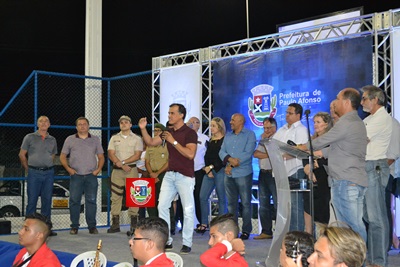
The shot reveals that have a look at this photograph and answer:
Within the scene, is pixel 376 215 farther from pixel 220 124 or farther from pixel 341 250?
pixel 220 124

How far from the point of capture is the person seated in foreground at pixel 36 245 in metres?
5.12

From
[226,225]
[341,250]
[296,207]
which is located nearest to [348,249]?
[341,250]

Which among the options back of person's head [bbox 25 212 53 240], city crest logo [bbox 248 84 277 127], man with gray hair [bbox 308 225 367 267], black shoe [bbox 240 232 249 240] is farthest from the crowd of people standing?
man with gray hair [bbox 308 225 367 267]

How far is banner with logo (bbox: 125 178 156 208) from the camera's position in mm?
9250

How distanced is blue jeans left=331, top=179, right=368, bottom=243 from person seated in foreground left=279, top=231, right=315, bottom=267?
2.05 metres

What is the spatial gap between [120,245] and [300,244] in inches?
201

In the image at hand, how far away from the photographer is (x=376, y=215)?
606cm

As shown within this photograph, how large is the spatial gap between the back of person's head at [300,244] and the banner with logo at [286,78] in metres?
5.06

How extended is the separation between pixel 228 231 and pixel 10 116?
16900 millimetres

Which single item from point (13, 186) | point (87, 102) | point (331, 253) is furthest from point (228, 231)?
point (13, 186)

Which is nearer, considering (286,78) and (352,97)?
(352,97)

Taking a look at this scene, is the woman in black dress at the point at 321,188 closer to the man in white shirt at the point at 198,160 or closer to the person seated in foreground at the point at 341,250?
the man in white shirt at the point at 198,160

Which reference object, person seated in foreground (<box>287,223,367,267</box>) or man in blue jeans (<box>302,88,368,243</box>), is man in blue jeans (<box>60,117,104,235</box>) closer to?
man in blue jeans (<box>302,88,368,243</box>)

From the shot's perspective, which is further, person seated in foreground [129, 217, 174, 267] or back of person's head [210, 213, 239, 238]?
back of person's head [210, 213, 239, 238]
